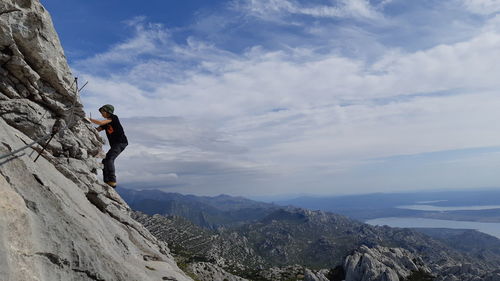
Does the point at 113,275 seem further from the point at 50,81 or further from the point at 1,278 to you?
the point at 50,81

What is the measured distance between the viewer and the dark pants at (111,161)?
2312 centimetres

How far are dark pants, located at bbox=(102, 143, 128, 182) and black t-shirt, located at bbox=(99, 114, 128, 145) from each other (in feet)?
0.91

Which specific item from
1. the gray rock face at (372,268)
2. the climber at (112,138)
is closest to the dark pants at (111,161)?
the climber at (112,138)

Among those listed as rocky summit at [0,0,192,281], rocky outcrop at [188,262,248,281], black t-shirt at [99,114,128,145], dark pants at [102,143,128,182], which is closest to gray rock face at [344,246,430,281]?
rocky outcrop at [188,262,248,281]

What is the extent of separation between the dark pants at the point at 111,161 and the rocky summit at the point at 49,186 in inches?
27.4

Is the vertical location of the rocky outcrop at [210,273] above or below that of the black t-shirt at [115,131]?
below

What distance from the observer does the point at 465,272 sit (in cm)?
17812

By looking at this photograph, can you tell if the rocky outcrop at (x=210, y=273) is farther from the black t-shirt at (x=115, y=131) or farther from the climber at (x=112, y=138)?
the black t-shirt at (x=115, y=131)

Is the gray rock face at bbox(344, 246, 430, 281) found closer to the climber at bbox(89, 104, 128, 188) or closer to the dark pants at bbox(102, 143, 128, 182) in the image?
the dark pants at bbox(102, 143, 128, 182)

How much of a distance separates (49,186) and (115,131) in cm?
864

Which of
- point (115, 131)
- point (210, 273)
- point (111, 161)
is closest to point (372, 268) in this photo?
point (210, 273)

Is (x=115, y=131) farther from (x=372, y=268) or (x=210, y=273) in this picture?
(x=372, y=268)

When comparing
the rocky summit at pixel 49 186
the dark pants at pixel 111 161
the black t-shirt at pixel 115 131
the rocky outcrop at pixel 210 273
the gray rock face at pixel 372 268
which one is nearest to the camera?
the rocky summit at pixel 49 186

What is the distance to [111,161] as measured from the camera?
2338cm
